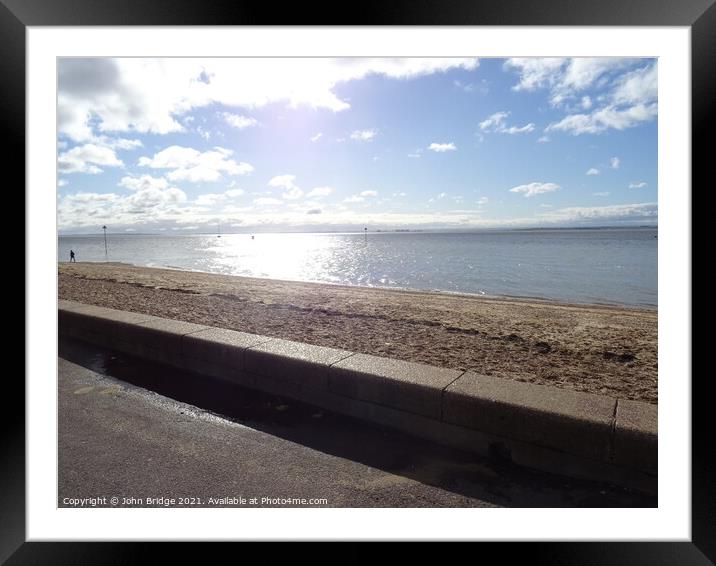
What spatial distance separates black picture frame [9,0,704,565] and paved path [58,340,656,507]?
0.24 meters

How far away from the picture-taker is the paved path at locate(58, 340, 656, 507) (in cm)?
234

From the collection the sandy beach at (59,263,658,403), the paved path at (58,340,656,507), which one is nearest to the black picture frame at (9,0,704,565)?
the paved path at (58,340,656,507)

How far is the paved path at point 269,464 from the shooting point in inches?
92.0

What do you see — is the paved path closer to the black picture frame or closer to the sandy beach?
the black picture frame

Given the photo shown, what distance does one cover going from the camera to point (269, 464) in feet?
8.41

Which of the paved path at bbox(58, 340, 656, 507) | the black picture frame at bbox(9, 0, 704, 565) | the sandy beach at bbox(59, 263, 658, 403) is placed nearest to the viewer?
the black picture frame at bbox(9, 0, 704, 565)

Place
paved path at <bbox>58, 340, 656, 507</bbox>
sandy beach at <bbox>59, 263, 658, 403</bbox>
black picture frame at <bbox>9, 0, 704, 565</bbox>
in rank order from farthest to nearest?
sandy beach at <bbox>59, 263, 658, 403</bbox>, paved path at <bbox>58, 340, 656, 507</bbox>, black picture frame at <bbox>9, 0, 704, 565</bbox>

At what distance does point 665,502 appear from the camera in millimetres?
2258
